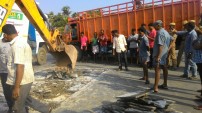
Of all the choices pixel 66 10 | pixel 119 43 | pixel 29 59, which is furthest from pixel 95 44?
pixel 66 10

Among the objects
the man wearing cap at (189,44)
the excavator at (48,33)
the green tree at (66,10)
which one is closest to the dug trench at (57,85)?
the excavator at (48,33)

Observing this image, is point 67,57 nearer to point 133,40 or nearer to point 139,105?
point 133,40

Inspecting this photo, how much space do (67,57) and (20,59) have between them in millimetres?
5809

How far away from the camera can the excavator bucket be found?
1036 cm

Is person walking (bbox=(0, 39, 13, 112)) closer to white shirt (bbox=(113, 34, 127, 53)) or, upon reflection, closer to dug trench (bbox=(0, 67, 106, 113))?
dug trench (bbox=(0, 67, 106, 113))

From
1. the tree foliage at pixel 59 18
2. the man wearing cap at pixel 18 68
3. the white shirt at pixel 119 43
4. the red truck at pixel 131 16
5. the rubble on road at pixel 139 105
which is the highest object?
the tree foliage at pixel 59 18

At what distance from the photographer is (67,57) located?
34.4 feet

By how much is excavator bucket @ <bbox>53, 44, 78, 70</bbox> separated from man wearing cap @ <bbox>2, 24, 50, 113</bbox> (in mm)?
5307

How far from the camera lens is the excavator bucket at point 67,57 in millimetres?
10359

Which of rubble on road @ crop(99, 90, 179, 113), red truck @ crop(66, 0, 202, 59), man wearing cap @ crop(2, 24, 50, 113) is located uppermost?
red truck @ crop(66, 0, 202, 59)

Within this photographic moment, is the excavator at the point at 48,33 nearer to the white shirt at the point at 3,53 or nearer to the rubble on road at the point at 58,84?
the rubble on road at the point at 58,84

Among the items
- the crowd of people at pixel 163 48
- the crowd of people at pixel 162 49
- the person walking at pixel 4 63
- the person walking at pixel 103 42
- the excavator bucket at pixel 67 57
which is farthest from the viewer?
the person walking at pixel 103 42

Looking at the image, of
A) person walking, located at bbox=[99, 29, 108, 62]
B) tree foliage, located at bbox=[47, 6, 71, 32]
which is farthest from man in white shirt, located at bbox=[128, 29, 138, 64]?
tree foliage, located at bbox=[47, 6, 71, 32]

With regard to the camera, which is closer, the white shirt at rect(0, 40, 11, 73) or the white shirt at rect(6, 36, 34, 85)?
the white shirt at rect(6, 36, 34, 85)
